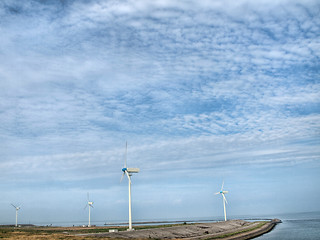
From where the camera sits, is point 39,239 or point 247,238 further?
point 247,238

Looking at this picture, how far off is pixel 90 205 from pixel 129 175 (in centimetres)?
8475

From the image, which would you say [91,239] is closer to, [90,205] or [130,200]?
[130,200]

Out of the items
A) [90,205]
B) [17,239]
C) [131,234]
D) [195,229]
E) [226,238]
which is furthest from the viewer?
[90,205]

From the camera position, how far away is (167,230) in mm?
110000

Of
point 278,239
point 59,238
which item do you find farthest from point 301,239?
point 59,238

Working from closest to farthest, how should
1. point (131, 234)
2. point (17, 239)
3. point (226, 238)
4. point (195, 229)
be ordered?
point (17, 239) → point (131, 234) → point (226, 238) → point (195, 229)

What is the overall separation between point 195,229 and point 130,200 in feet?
106

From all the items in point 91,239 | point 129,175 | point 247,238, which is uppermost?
point 129,175

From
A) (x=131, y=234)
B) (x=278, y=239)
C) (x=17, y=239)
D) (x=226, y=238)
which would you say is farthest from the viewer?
(x=278, y=239)

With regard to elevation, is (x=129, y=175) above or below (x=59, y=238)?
above

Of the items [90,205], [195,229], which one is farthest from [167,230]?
[90,205]

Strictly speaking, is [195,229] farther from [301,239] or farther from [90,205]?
[90,205]

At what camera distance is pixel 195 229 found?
122188 mm

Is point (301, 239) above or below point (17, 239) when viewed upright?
below
